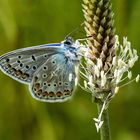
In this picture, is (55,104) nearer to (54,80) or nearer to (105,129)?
(54,80)

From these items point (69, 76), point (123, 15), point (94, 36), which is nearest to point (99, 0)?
point (94, 36)

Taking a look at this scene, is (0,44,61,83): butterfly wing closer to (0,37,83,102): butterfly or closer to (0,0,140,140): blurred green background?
(0,37,83,102): butterfly

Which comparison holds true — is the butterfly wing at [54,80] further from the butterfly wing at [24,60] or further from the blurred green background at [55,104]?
the blurred green background at [55,104]

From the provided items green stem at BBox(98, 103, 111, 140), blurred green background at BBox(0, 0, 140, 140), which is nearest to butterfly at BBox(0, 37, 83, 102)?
green stem at BBox(98, 103, 111, 140)

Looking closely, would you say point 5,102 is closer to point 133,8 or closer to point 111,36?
point 133,8

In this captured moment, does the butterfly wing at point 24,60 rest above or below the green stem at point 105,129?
above

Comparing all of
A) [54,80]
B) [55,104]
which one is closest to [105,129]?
[54,80]

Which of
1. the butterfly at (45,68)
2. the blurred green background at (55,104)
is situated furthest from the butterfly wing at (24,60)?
the blurred green background at (55,104)
